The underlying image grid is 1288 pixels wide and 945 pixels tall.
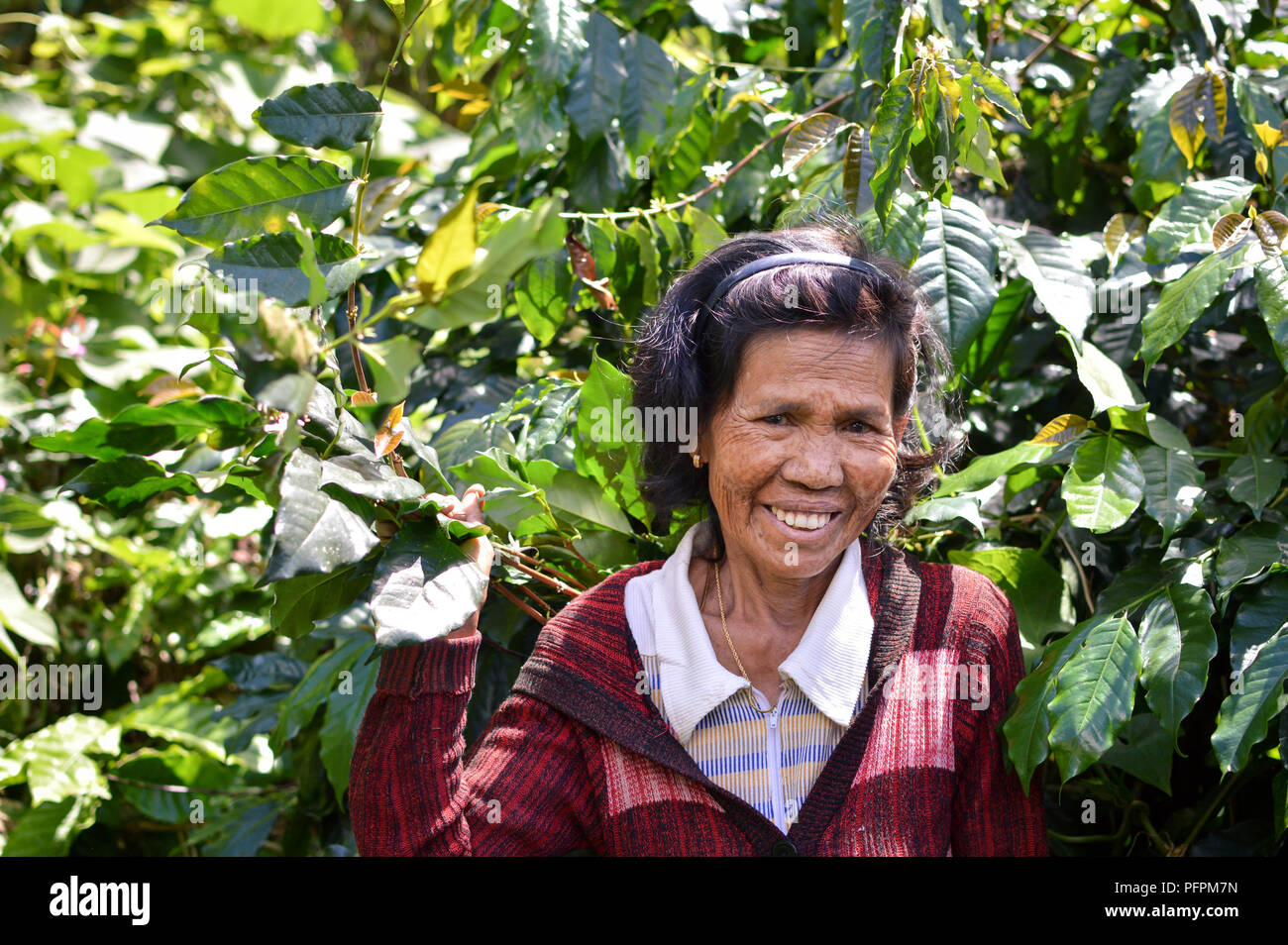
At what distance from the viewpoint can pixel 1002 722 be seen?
1306 mm

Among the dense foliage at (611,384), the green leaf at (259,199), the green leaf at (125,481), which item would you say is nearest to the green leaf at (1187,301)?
the dense foliage at (611,384)

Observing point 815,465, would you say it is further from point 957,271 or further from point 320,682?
point 320,682

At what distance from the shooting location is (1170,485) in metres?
1.34

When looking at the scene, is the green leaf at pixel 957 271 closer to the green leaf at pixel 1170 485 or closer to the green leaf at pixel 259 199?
the green leaf at pixel 1170 485

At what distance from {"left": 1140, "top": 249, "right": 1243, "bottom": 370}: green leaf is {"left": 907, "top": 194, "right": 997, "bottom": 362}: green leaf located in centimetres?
21

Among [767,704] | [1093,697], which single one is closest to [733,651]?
[767,704]

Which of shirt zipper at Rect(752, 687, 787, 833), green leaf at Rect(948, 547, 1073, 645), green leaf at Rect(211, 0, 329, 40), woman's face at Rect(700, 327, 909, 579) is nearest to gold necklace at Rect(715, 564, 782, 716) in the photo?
shirt zipper at Rect(752, 687, 787, 833)

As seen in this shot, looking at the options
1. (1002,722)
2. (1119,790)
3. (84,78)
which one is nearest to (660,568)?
(1002,722)

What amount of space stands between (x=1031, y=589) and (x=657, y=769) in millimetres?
550

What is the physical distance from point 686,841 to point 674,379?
527mm

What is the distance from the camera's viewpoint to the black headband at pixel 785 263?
1.35 metres

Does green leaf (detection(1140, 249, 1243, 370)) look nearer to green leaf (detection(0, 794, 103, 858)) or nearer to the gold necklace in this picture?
the gold necklace

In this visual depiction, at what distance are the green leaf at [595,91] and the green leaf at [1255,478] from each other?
38.2 inches

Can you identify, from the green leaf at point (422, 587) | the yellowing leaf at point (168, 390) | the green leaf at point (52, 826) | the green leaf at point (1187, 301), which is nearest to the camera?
the green leaf at point (422, 587)
